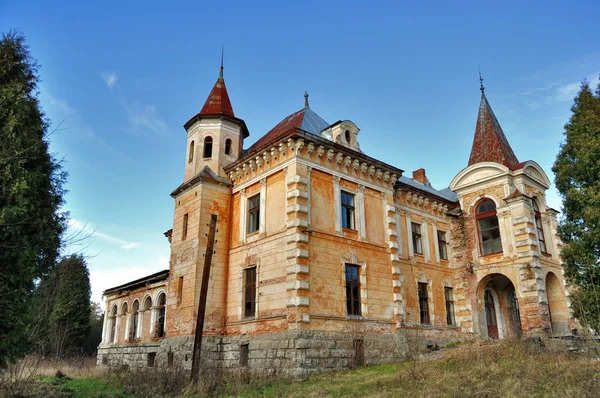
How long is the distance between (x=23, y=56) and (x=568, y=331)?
2822 centimetres

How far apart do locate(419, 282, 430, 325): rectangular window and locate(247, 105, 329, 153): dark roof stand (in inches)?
407

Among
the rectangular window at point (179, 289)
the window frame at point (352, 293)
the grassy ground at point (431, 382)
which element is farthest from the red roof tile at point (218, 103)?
the grassy ground at point (431, 382)

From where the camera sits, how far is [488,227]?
2631 cm

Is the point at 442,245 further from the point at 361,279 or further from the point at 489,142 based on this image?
the point at 361,279

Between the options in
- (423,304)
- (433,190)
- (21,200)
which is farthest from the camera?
(433,190)

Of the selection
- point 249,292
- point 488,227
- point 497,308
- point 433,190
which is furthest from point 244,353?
point 433,190

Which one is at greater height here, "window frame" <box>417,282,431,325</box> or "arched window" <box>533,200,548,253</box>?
"arched window" <box>533,200,548,253</box>

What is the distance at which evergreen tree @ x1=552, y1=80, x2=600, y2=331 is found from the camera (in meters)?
19.8

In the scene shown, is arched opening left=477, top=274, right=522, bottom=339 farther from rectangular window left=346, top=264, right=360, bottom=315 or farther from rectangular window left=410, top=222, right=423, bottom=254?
rectangular window left=346, top=264, right=360, bottom=315

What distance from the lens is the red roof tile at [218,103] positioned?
25.2 meters

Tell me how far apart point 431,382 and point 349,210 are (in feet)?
33.2

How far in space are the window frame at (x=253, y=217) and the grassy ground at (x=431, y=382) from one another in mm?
7425

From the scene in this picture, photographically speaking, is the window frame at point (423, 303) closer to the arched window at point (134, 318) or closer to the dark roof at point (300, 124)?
the dark roof at point (300, 124)

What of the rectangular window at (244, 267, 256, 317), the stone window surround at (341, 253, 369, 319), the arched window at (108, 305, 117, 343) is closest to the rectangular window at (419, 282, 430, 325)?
the stone window surround at (341, 253, 369, 319)
